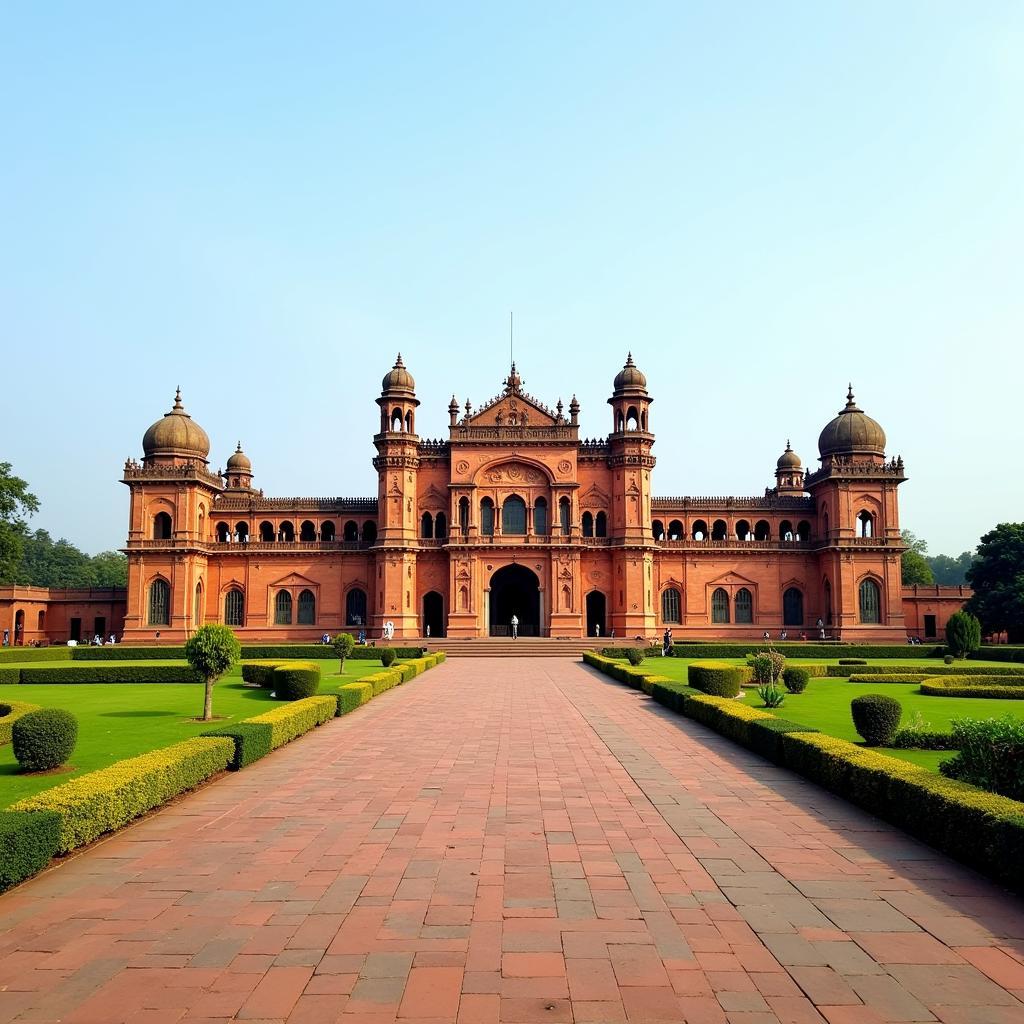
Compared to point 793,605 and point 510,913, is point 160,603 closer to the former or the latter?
point 793,605

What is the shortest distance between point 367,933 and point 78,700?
664 inches

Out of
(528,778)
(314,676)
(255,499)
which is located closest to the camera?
(528,778)

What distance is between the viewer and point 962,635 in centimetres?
3152

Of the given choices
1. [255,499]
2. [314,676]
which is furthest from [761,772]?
[255,499]

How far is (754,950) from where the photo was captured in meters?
5.40

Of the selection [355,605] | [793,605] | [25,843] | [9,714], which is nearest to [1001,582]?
[793,605]

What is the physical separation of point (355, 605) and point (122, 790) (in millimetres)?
Answer: 37359

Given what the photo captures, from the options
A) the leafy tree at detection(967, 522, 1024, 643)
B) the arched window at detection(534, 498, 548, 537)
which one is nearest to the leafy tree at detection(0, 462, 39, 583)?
the arched window at detection(534, 498, 548, 537)

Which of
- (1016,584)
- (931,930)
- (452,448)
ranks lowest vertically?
(931,930)

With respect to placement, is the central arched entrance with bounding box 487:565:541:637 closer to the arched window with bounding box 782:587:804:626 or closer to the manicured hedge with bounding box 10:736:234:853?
the arched window with bounding box 782:587:804:626

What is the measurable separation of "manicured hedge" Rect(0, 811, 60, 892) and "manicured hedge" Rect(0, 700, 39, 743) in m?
6.83

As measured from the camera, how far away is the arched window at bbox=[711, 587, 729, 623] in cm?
4544

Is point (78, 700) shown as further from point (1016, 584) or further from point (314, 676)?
point (1016, 584)

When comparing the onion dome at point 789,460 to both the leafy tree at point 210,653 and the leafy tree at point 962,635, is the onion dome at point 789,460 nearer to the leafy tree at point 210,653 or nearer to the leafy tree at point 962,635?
the leafy tree at point 962,635
